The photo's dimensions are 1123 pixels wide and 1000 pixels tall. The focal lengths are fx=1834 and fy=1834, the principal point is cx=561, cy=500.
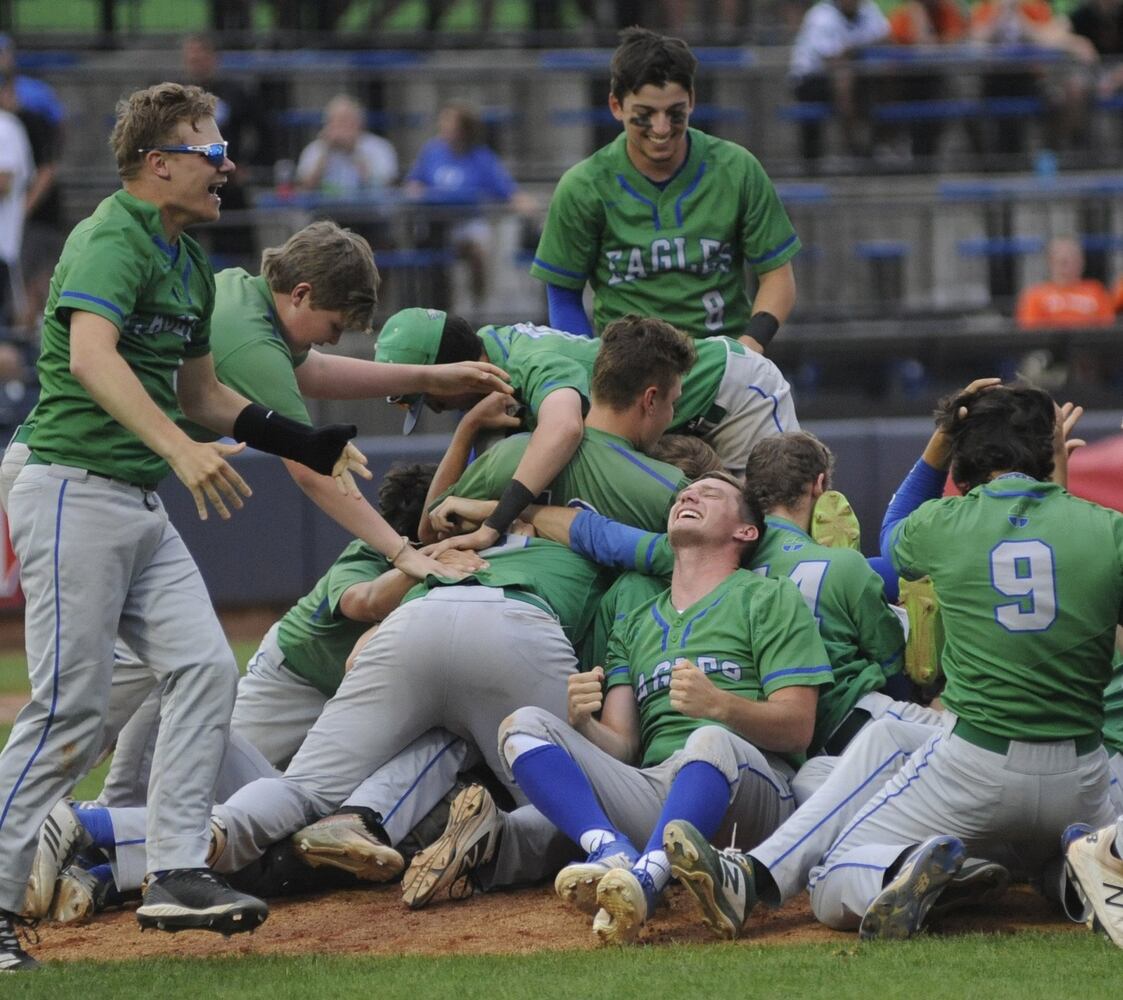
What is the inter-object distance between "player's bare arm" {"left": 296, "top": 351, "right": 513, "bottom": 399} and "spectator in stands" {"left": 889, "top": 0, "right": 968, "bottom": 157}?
10588mm

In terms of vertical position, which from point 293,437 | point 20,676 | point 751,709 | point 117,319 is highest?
point 117,319

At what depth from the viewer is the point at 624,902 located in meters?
4.53

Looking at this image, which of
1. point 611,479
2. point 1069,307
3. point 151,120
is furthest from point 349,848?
point 1069,307

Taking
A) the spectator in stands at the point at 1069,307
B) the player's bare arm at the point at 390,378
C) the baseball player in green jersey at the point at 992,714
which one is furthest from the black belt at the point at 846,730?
the spectator in stands at the point at 1069,307

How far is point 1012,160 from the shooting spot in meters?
16.0

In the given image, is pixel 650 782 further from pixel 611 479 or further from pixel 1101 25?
pixel 1101 25

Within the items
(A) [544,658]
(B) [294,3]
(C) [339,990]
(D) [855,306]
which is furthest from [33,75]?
(C) [339,990]

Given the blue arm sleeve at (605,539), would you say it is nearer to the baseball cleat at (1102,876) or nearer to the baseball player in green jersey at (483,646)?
the baseball player in green jersey at (483,646)

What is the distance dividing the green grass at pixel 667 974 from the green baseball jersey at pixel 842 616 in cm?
112

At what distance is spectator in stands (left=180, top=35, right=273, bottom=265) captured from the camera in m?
13.5

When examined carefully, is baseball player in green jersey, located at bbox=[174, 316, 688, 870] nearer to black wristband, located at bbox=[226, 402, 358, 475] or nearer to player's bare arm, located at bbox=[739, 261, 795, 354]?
black wristband, located at bbox=[226, 402, 358, 475]

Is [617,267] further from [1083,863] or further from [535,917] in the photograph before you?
[1083,863]

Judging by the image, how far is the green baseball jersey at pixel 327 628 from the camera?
20.1 feet

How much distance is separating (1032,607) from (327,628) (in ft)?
8.13
